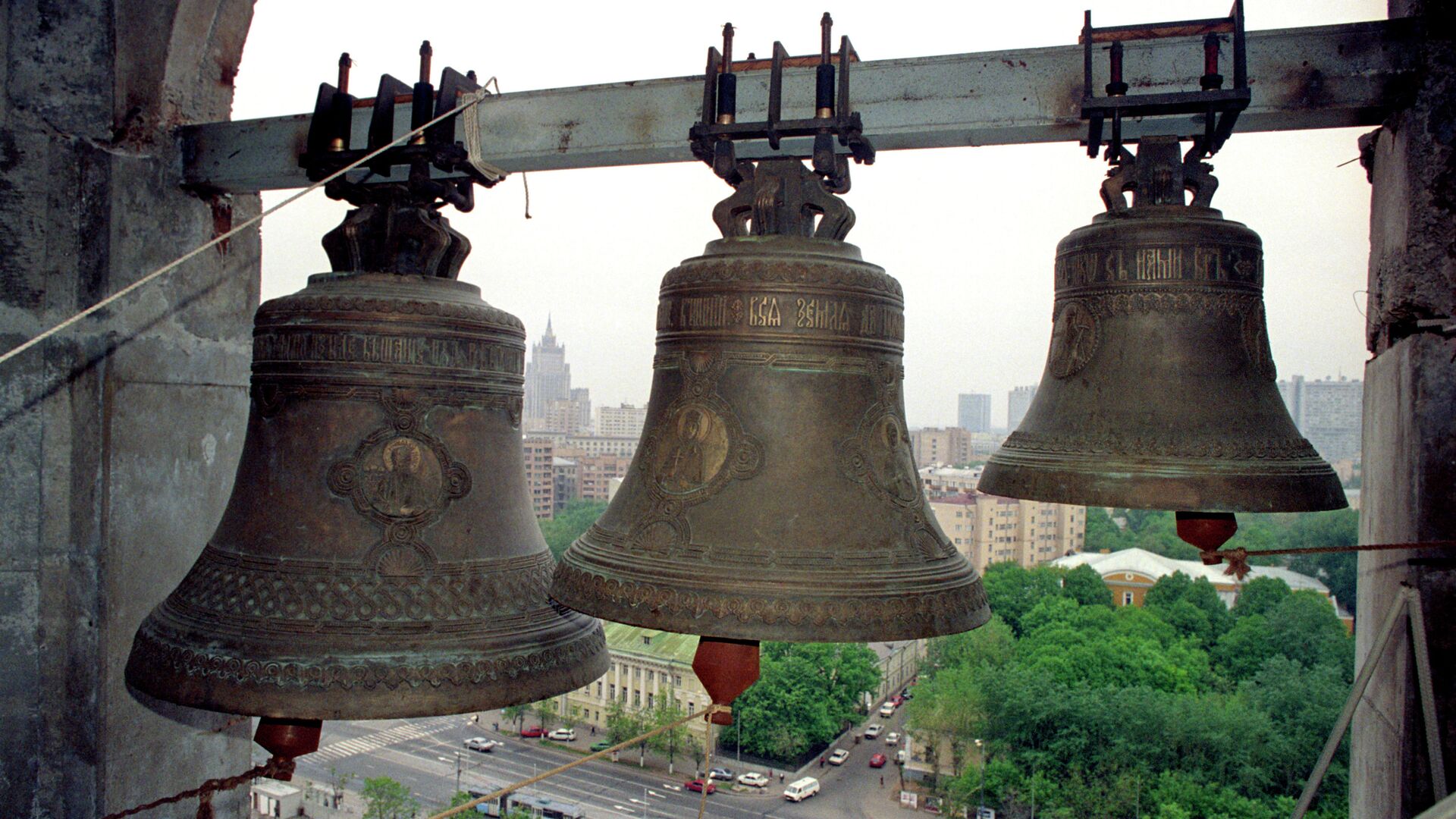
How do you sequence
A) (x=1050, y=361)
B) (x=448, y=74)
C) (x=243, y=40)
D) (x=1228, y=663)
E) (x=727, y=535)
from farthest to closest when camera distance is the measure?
(x=1228, y=663) < (x=243, y=40) < (x=1050, y=361) < (x=448, y=74) < (x=727, y=535)

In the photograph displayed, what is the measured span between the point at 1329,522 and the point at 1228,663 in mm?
6776

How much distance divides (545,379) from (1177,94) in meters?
51.4

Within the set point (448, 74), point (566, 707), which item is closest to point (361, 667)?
point (448, 74)

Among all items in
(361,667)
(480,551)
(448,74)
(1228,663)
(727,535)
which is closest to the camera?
(727,535)

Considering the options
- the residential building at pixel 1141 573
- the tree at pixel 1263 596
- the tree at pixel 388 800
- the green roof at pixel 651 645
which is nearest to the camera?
the green roof at pixel 651 645

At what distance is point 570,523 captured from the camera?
68.5 ft

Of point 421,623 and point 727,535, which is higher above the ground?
point 727,535

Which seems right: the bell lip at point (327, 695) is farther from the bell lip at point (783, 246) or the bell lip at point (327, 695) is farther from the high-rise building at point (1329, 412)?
the high-rise building at point (1329, 412)

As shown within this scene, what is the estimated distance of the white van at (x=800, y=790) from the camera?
27719mm

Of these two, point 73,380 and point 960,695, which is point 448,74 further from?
point 960,695

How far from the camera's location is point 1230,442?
2072mm

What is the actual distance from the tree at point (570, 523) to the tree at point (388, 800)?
665 cm

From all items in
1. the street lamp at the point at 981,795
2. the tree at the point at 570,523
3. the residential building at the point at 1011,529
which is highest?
the tree at the point at 570,523

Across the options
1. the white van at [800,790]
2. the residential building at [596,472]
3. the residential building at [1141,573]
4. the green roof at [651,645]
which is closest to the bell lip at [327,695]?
the green roof at [651,645]
